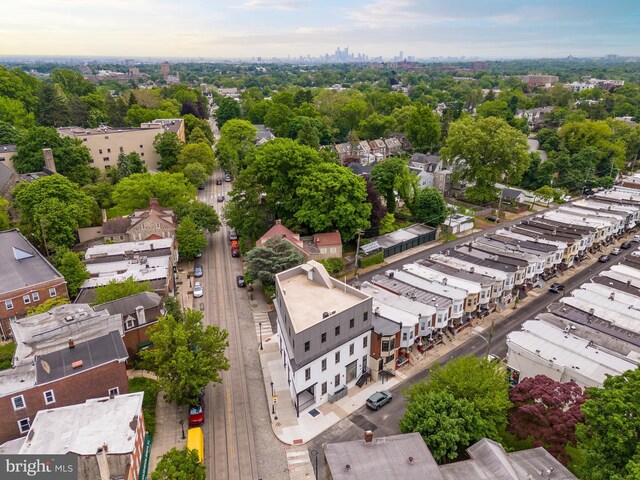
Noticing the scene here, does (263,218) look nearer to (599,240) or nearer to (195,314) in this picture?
(195,314)

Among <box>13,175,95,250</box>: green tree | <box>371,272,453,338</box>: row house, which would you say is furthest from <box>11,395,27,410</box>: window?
<box>371,272,453,338</box>: row house

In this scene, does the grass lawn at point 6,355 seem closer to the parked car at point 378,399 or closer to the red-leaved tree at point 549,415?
the parked car at point 378,399

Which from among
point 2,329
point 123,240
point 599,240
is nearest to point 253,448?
point 2,329

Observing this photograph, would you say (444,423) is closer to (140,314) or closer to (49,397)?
(49,397)

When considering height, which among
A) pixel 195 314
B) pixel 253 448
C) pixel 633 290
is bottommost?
pixel 253 448

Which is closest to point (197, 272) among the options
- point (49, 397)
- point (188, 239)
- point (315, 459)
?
point (188, 239)
